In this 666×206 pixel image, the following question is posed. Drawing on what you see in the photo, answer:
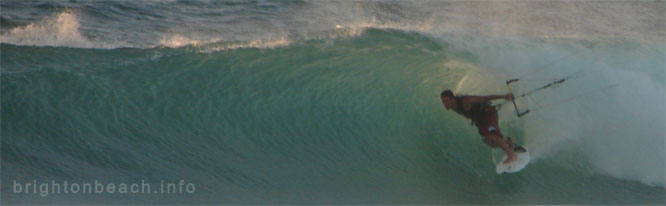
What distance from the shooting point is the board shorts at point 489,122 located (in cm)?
618

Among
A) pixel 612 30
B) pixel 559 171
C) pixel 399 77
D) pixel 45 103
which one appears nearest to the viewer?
pixel 559 171

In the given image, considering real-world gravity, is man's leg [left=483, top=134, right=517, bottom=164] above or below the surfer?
below

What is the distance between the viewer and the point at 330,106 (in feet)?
27.1

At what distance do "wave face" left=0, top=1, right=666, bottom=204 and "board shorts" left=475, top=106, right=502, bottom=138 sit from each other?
0.85 m

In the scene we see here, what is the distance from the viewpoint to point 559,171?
702 centimetres

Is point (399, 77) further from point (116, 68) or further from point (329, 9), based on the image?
point (116, 68)

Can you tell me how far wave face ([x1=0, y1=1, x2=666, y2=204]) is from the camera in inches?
264

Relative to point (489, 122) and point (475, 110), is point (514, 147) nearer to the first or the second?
point (489, 122)

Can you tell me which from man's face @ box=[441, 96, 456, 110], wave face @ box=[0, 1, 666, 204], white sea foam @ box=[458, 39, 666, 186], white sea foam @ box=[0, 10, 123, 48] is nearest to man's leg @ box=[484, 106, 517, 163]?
man's face @ box=[441, 96, 456, 110]

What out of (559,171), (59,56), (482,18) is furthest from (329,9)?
(559,171)

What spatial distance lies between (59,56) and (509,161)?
25.9ft

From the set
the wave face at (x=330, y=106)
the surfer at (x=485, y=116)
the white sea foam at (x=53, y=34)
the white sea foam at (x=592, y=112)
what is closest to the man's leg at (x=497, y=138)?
the surfer at (x=485, y=116)

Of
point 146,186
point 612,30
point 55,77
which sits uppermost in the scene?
point 612,30

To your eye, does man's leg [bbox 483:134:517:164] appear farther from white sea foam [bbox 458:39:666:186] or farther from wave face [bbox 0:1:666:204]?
white sea foam [bbox 458:39:666:186]
